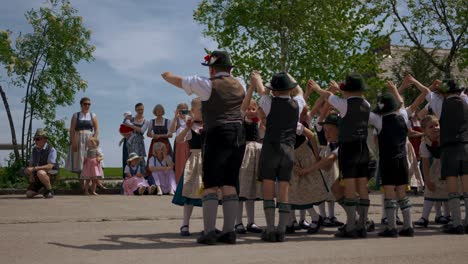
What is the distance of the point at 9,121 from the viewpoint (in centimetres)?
1700

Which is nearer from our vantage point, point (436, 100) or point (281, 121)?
point (281, 121)

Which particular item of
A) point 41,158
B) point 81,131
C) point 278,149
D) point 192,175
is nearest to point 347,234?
point 278,149

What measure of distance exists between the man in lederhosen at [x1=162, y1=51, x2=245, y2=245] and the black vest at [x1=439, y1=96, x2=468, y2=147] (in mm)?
2660

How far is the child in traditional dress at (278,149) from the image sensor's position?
23.1ft

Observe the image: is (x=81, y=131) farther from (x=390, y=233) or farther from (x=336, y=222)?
(x=390, y=233)

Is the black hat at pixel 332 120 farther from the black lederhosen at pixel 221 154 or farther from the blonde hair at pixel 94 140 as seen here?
the blonde hair at pixel 94 140

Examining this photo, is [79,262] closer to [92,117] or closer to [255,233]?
[255,233]

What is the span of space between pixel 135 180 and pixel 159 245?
8.48m

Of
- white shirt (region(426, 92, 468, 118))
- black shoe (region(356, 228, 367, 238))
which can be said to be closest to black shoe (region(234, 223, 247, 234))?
black shoe (region(356, 228, 367, 238))

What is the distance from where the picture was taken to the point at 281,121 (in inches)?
279

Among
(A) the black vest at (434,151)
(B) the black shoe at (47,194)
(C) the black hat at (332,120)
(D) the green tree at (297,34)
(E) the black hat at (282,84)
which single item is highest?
(D) the green tree at (297,34)

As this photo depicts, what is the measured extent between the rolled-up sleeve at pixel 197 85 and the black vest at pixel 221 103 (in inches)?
2.4

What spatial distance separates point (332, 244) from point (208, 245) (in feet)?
4.03

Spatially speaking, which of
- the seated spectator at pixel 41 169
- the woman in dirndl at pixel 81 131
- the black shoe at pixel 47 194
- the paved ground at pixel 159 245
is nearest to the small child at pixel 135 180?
the woman in dirndl at pixel 81 131
